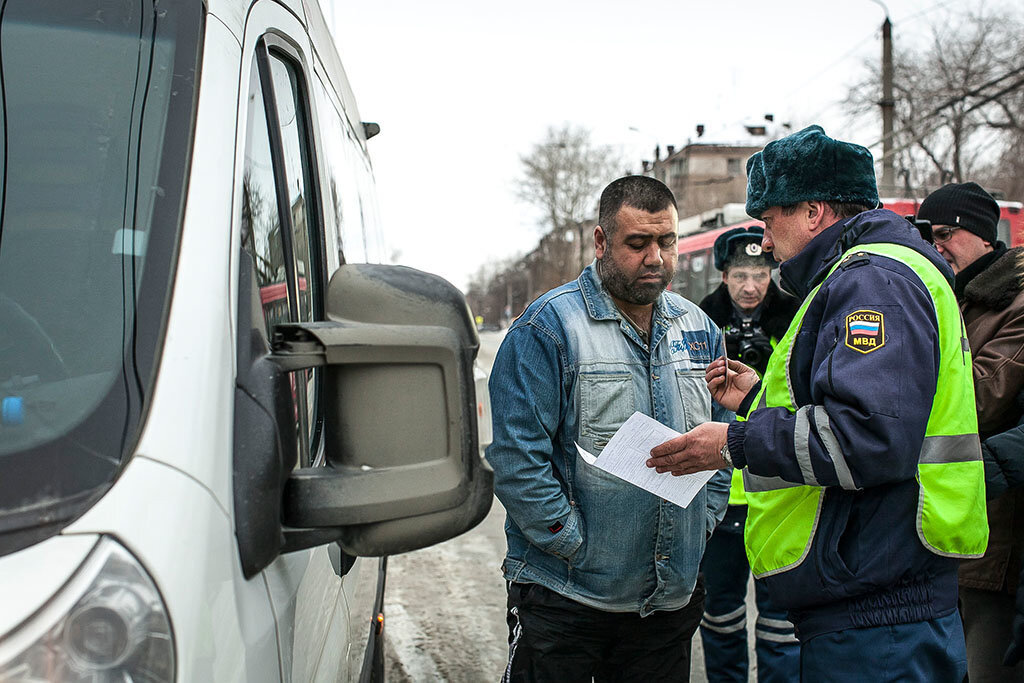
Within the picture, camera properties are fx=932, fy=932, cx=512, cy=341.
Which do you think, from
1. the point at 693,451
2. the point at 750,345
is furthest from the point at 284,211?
the point at 750,345

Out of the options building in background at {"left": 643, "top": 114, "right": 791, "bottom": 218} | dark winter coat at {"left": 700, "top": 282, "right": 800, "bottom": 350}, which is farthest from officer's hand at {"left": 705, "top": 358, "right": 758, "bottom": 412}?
building in background at {"left": 643, "top": 114, "right": 791, "bottom": 218}

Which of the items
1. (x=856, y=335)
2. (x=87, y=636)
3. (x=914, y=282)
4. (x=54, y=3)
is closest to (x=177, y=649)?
(x=87, y=636)

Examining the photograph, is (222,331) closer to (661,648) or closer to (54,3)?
(54,3)

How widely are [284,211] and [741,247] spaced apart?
3302mm

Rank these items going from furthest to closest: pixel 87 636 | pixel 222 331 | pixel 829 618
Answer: pixel 829 618, pixel 222 331, pixel 87 636

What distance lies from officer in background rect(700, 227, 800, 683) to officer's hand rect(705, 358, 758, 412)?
74 centimetres

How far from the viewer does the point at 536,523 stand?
267 centimetres

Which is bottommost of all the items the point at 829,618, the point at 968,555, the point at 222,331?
the point at 829,618

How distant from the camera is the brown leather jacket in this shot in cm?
310

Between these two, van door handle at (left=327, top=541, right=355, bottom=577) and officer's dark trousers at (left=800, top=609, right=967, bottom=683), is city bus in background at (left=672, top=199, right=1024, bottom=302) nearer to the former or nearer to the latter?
officer's dark trousers at (left=800, top=609, right=967, bottom=683)

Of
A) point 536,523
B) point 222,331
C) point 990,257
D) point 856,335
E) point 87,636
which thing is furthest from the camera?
point 990,257

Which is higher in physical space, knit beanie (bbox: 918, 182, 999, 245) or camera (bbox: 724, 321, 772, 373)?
knit beanie (bbox: 918, 182, 999, 245)

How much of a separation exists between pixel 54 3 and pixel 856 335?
5.62 feet

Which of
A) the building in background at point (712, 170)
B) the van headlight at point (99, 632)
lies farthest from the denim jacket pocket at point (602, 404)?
the building in background at point (712, 170)
